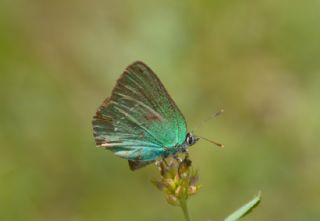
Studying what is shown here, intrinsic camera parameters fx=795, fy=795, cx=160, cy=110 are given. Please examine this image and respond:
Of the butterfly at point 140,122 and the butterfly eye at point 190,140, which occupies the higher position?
the butterfly at point 140,122

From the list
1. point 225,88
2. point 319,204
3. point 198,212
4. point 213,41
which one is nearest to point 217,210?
point 198,212

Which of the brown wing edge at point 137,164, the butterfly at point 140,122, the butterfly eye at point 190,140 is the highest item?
the butterfly at point 140,122

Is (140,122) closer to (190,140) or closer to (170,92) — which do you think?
(190,140)

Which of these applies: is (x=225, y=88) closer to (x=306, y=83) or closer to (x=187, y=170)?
(x=306, y=83)

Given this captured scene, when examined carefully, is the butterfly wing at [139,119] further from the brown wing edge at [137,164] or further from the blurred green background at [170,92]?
the blurred green background at [170,92]

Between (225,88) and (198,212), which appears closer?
(198,212)

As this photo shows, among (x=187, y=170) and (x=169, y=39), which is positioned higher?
(x=169, y=39)

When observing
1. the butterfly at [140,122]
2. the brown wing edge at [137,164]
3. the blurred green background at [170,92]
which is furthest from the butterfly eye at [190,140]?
the blurred green background at [170,92]
